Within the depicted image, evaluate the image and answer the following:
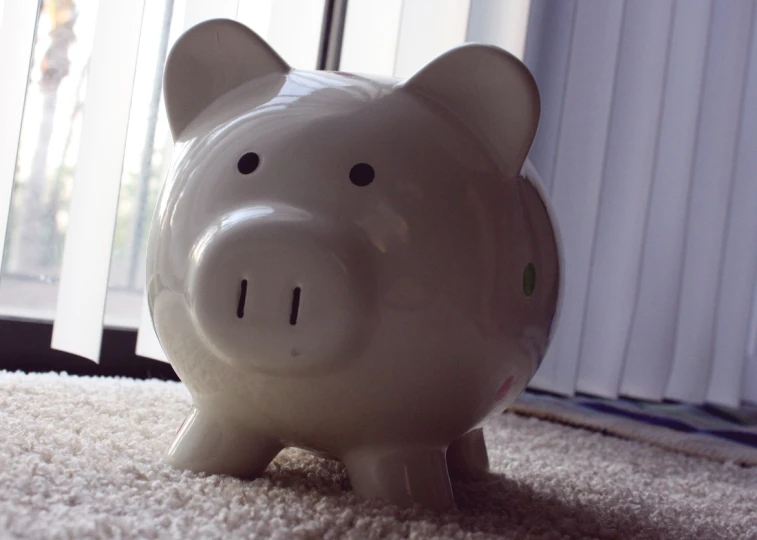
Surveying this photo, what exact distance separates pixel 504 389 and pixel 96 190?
0.74 metres

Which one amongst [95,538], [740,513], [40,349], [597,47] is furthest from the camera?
[597,47]

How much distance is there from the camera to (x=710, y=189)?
162 centimetres

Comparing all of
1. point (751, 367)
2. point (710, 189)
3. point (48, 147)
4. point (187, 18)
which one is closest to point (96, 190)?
point (48, 147)

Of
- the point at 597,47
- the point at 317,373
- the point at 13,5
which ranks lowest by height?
the point at 317,373

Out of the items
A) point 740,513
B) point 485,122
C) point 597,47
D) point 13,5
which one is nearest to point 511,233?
point 485,122

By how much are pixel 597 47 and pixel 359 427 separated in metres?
1.19

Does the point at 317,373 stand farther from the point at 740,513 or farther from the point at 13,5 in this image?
the point at 13,5

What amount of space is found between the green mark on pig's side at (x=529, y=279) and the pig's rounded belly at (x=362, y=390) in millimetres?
52

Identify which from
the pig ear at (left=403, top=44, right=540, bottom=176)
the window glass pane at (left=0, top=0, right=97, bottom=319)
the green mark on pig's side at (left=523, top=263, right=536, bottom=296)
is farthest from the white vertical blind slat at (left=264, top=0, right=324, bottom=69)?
the green mark on pig's side at (left=523, top=263, right=536, bottom=296)

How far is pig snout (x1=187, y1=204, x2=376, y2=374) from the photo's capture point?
584mm

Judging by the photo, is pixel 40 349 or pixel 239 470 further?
pixel 40 349

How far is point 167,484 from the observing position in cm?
65

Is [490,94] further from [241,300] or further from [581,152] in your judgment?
[581,152]

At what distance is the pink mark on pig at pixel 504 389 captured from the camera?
69 centimetres
